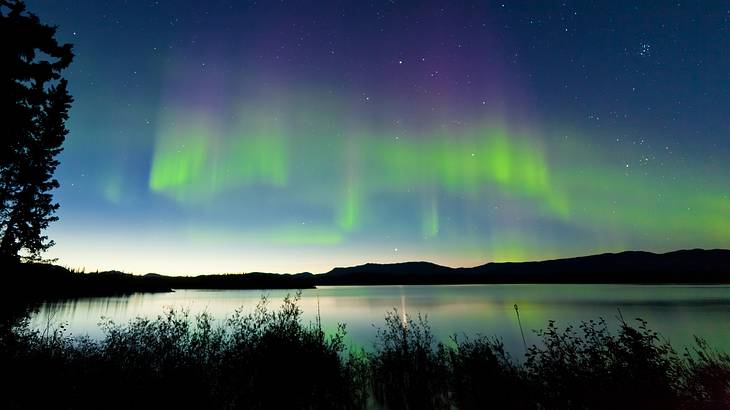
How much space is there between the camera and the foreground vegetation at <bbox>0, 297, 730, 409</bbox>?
12375 mm

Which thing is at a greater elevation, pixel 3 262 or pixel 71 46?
pixel 71 46

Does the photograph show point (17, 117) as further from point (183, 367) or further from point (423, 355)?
point (423, 355)

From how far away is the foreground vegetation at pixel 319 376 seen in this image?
12375mm

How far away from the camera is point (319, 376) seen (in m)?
16.5

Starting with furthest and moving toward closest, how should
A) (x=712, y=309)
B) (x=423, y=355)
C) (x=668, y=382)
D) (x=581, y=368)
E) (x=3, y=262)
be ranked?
1. (x=712, y=309)
2. (x=3, y=262)
3. (x=423, y=355)
4. (x=581, y=368)
5. (x=668, y=382)

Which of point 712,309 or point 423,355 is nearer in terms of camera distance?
point 423,355

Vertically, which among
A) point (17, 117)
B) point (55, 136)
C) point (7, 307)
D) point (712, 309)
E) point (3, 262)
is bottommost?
point (712, 309)

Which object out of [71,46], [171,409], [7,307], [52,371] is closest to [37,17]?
[71,46]

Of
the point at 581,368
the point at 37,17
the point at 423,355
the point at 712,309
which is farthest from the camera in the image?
the point at 712,309

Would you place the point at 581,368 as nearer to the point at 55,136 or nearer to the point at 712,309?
the point at 55,136

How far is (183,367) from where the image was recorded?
1487 centimetres

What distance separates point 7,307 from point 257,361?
69.5 ft

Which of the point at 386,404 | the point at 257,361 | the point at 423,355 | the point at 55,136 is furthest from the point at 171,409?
the point at 55,136

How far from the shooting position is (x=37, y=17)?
15594 mm
